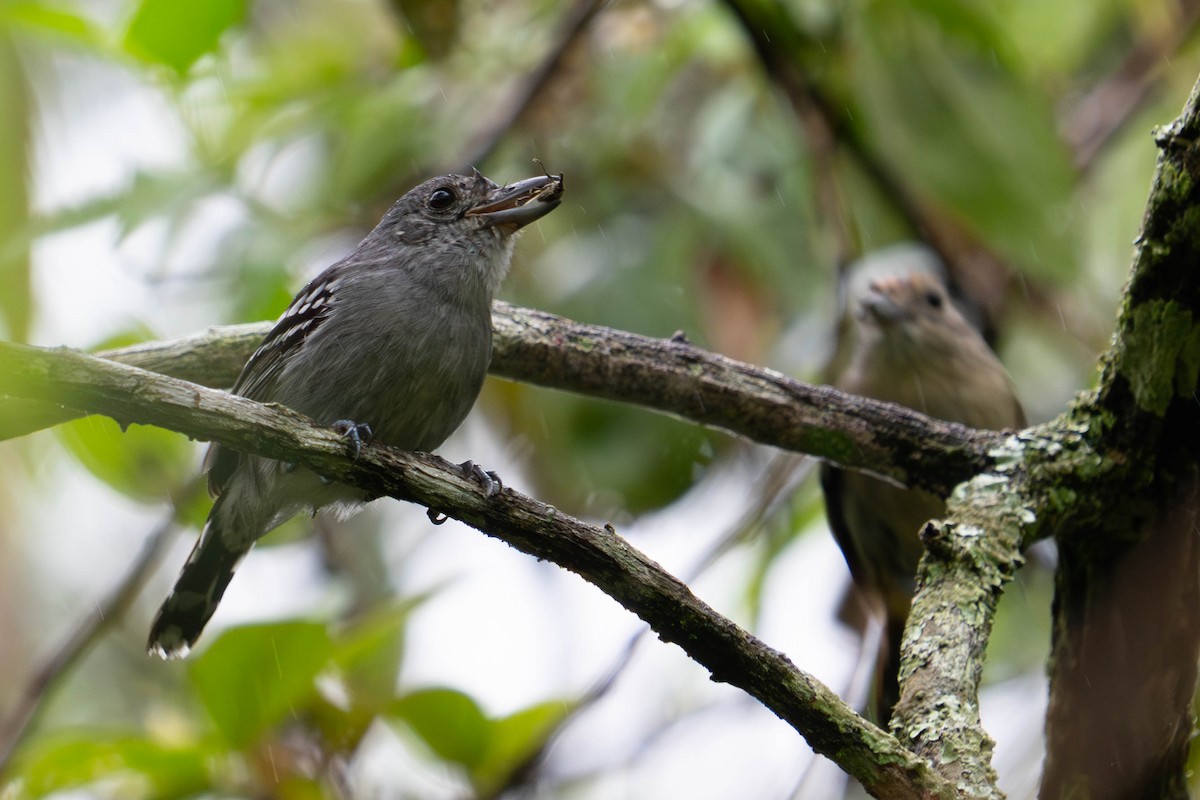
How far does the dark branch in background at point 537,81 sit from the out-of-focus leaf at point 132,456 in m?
1.69

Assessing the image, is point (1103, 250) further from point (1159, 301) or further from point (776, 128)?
point (1159, 301)

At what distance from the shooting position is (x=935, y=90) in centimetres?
439

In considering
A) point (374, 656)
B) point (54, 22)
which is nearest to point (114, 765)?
point (374, 656)

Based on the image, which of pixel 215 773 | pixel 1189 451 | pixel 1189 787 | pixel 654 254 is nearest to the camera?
pixel 1189 451

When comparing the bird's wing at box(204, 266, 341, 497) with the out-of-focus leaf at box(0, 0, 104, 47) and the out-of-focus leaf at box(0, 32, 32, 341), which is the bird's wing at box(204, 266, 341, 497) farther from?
the out-of-focus leaf at box(0, 0, 104, 47)

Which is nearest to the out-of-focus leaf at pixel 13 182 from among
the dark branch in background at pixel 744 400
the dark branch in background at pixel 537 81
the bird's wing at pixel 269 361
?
the bird's wing at pixel 269 361

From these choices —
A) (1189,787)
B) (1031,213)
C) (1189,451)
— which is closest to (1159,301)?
(1189,451)

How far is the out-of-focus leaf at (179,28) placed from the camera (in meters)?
3.99

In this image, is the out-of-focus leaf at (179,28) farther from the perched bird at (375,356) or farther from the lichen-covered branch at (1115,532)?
the lichen-covered branch at (1115,532)

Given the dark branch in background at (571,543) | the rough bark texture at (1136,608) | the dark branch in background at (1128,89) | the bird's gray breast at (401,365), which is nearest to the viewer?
the dark branch in background at (571,543)

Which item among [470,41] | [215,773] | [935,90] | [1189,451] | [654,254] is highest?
[470,41]

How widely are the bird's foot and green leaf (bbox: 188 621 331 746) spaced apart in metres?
1.06

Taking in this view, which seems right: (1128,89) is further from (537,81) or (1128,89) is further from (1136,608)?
(1136,608)

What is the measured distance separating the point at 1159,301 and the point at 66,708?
23.3 ft
